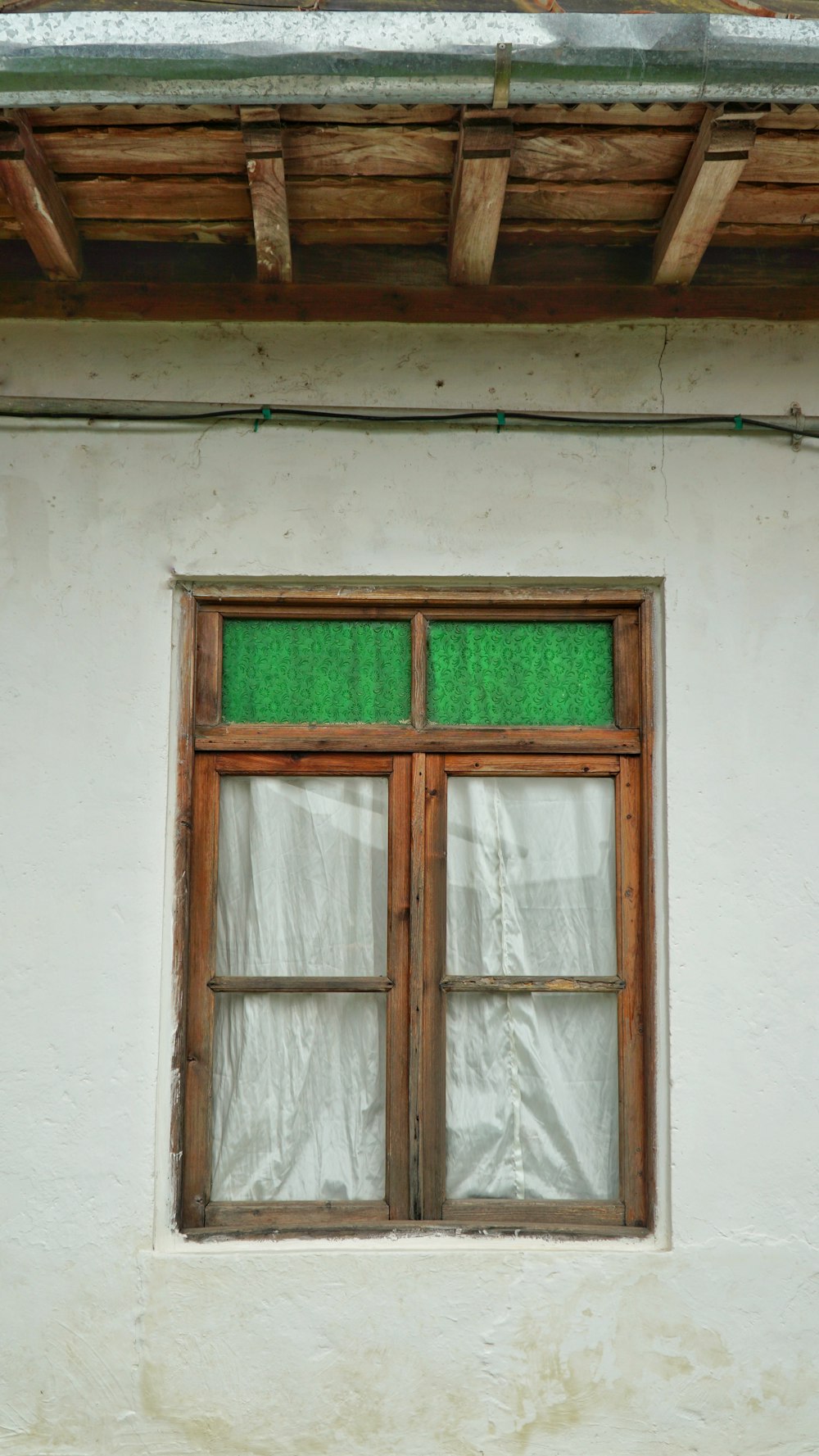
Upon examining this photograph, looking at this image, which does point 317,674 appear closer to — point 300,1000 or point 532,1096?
point 300,1000

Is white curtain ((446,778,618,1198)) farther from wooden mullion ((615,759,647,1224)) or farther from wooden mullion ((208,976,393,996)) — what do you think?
wooden mullion ((208,976,393,996))

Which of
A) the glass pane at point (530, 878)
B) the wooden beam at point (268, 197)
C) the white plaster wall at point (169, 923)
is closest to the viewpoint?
the wooden beam at point (268, 197)

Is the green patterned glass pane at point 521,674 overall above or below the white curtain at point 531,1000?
above

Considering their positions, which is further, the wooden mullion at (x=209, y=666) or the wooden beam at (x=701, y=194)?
the wooden mullion at (x=209, y=666)

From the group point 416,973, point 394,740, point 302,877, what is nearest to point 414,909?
point 416,973

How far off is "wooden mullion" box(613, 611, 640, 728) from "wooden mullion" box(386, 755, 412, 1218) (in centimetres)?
55

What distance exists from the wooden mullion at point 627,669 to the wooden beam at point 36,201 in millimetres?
1614

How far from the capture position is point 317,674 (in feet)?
10.1

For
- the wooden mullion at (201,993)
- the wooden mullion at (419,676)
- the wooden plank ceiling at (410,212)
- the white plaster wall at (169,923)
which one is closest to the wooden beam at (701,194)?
the wooden plank ceiling at (410,212)

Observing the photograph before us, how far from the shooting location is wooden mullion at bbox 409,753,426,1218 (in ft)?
9.66

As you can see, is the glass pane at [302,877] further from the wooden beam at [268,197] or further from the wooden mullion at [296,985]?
the wooden beam at [268,197]

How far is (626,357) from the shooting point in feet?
10.3

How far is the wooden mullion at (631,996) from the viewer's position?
295 cm

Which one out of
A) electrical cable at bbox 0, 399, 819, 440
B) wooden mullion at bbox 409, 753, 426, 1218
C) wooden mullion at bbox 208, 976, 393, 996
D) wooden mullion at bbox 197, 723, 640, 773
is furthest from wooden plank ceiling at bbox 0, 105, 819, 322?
wooden mullion at bbox 208, 976, 393, 996
